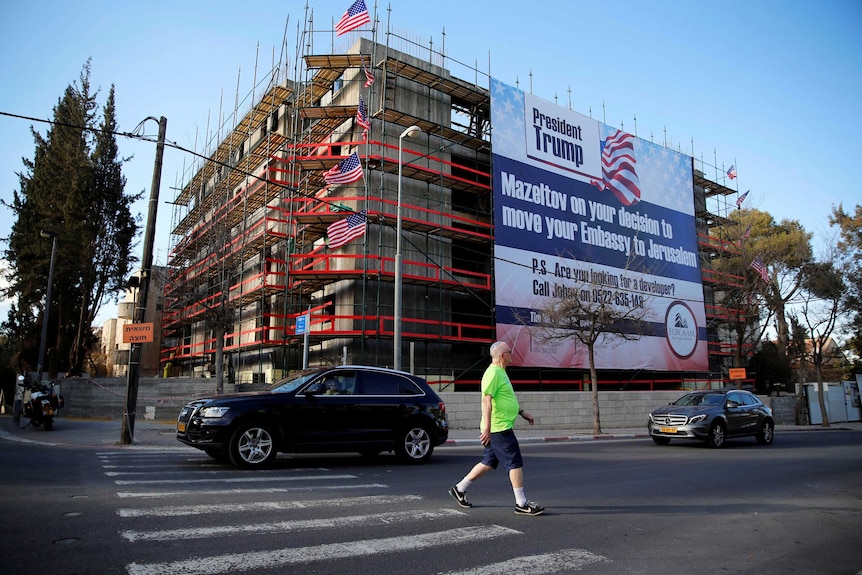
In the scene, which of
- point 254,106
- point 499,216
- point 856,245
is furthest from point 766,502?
point 856,245

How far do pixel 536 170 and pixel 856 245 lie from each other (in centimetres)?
2367

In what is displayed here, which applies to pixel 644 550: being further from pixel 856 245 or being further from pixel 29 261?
pixel 856 245

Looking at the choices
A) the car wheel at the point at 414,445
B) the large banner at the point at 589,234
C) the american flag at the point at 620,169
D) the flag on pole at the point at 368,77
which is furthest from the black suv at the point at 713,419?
the american flag at the point at 620,169

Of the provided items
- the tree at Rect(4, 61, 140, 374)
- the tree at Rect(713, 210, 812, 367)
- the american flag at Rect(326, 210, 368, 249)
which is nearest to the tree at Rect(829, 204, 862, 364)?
the tree at Rect(713, 210, 812, 367)

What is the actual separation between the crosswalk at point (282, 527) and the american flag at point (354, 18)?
1828cm

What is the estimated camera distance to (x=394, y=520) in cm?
586

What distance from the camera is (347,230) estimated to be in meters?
21.0

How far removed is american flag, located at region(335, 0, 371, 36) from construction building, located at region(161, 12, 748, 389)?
232cm

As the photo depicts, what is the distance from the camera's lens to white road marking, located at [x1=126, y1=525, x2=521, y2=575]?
412 cm

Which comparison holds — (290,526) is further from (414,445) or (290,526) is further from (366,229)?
(366,229)

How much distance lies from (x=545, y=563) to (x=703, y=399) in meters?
13.8

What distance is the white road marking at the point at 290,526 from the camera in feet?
16.3

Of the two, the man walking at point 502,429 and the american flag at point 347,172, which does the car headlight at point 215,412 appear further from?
the american flag at point 347,172

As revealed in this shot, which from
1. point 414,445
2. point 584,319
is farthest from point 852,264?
point 414,445
